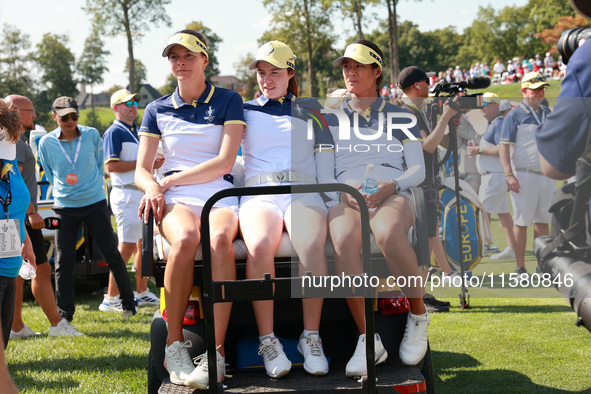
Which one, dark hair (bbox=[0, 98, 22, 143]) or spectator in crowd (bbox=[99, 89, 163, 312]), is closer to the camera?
dark hair (bbox=[0, 98, 22, 143])

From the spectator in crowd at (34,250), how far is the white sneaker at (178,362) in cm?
309

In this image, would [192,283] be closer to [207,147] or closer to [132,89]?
[207,147]

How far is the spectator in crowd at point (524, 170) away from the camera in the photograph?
307 centimetres

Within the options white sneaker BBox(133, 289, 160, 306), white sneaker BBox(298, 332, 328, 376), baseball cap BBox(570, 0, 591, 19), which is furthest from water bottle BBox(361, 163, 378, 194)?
white sneaker BBox(133, 289, 160, 306)

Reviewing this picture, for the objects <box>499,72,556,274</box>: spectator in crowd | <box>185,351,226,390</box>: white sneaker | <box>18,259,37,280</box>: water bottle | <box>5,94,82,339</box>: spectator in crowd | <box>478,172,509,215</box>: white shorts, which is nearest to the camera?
<box>499,72,556,274</box>: spectator in crowd

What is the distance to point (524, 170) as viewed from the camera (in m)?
3.48

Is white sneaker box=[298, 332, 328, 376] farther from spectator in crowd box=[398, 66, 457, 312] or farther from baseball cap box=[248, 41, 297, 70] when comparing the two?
baseball cap box=[248, 41, 297, 70]

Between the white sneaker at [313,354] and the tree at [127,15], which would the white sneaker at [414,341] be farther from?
the tree at [127,15]

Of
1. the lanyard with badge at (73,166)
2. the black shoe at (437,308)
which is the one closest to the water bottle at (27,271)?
the lanyard with badge at (73,166)

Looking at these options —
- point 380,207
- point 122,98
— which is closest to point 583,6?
point 380,207

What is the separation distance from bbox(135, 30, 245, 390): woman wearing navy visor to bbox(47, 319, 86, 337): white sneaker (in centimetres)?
321

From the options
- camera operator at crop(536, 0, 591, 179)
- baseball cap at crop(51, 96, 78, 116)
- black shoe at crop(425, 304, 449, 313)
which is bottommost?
black shoe at crop(425, 304, 449, 313)

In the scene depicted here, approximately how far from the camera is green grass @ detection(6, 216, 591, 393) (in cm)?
488

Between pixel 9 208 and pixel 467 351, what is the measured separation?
378 cm
